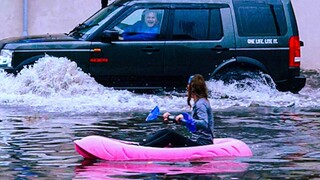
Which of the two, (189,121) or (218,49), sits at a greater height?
(218,49)

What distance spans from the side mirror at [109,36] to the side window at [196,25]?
1.03 meters

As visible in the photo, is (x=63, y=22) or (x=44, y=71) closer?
(x=44, y=71)

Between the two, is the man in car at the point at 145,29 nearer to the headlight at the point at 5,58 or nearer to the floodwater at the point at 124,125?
the floodwater at the point at 124,125

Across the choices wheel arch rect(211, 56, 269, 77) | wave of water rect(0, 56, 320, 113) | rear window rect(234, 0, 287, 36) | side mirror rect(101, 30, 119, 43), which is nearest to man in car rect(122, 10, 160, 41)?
side mirror rect(101, 30, 119, 43)

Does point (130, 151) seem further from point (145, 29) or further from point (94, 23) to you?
point (94, 23)

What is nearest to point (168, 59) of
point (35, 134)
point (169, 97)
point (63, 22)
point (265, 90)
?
point (169, 97)

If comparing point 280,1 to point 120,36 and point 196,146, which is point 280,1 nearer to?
point 120,36

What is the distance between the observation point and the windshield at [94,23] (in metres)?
15.8

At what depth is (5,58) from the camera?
1545cm

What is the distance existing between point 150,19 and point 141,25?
0.20 m

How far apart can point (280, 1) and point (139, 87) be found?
9.92 ft

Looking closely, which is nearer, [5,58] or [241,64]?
[5,58]

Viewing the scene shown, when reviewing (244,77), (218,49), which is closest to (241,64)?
(244,77)

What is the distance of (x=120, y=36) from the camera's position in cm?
1572
